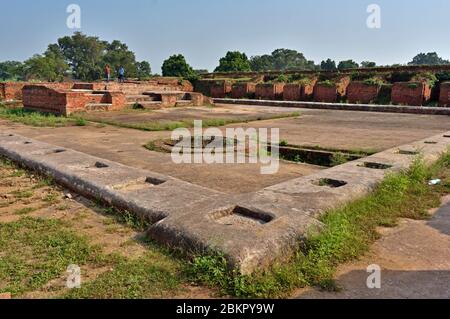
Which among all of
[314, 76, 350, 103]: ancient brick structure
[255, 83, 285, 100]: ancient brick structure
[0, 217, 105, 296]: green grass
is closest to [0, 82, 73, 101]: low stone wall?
[255, 83, 285, 100]: ancient brick structure

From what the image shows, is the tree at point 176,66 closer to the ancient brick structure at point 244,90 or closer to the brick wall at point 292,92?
the ancient brick structure at point 244,90

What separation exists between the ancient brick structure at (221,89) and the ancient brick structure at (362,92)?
6272 mm

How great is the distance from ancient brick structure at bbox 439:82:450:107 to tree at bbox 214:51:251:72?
2343 centimetres

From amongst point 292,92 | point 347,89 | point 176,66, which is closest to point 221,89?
point 292,92

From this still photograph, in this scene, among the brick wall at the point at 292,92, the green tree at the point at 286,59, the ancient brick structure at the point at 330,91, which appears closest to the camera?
the ancient brick structure at the point at 330,91

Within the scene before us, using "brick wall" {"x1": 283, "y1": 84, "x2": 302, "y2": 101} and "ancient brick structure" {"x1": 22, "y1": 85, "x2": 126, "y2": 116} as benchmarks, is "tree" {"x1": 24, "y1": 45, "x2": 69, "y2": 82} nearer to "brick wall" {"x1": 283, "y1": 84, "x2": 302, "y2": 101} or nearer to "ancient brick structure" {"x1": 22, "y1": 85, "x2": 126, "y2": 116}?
"brick wall" {"x1": 283, "y1": 84, "x2": 302, "y2": 101}

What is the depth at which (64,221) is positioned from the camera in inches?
110

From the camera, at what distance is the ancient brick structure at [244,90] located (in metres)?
19.4

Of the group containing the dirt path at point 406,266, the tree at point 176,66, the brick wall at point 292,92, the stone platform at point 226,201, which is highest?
the tree at point 176,66

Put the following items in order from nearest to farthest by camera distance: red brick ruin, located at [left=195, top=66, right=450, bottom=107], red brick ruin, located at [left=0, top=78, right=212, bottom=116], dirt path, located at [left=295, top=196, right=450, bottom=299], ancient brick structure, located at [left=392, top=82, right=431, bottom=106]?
dirt path, located at [left=295, top=196, right=450, bottom=299], red brick ruin, located at [left=0, top=78, right=212, bottom=116], ancient brick structure, located at [left=392, top=82, right=431, bottom=106], red brick ruin, located at [left=195, top=66, right=450, bottom=107]

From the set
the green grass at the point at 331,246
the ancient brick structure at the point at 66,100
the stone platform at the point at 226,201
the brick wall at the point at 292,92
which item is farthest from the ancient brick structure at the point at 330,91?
the green grass at the point at 331,246

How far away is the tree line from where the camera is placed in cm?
3625

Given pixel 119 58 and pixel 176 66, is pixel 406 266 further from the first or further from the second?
pixel 119 58

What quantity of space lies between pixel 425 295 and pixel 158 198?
73.4 inches
